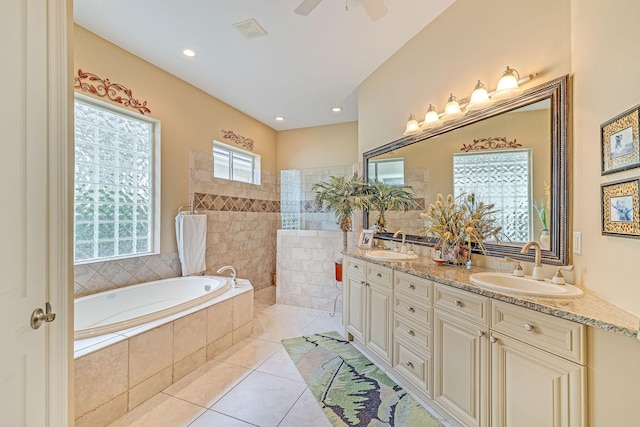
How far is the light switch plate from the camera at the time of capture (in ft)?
4.51

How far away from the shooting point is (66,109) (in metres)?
1.07

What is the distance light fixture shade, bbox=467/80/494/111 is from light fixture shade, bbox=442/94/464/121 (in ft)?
0.60

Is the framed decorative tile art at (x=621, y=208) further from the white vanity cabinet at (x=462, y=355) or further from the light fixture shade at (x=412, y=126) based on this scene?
the light fixture shade at (x=412, y=126)

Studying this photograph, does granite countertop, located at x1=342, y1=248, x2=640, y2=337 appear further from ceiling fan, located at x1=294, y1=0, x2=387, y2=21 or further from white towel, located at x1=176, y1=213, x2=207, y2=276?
white towel, located at x1=176, y1=213, x2=207, y2=276

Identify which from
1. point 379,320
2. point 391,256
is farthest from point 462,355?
point 391,256

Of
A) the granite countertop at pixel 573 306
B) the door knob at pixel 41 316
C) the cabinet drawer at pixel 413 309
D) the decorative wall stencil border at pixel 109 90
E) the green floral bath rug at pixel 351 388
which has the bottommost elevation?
the green floral bath rug at pixel 351 388

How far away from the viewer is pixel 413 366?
6.23 feet

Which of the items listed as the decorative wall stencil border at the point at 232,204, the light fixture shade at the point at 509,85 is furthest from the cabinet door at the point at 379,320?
the decorative wall stencil border at the point at 232,204

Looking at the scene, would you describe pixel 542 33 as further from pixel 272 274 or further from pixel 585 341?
pixel 272 274

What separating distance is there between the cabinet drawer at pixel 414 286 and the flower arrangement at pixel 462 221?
40 cm

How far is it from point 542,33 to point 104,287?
375cm

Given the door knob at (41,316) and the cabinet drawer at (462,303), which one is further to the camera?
the cabinet drawer at (462,303)

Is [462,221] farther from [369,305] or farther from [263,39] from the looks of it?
[263,39]

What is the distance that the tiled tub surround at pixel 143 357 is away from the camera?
1.62m
